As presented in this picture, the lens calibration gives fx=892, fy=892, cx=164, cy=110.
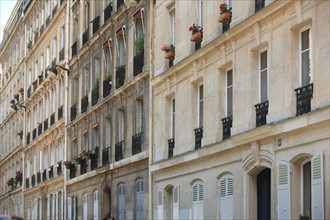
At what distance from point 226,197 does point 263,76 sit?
394cm

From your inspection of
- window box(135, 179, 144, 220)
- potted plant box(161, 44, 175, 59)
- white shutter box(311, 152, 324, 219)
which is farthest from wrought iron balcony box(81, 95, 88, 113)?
white shutter box(311, 152, 324, 219)

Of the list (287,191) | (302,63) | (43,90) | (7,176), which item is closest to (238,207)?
(287,191)

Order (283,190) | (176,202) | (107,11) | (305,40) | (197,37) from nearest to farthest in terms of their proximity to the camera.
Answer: (305,40), (283,190), (197,37), (176,202), (107,11)

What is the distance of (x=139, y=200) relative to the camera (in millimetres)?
33781

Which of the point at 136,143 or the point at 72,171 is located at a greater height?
the point at 136,143

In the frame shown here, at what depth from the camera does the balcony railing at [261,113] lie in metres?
22.8

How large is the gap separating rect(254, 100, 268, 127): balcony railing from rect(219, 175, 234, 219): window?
8.25ft

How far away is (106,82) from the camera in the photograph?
38.8 metres

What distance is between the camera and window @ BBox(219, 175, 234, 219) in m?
25.0

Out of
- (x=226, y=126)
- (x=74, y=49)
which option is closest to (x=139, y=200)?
(x=226, y=126)

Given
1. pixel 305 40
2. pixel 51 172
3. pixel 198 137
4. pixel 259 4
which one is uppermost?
pixel 259 4

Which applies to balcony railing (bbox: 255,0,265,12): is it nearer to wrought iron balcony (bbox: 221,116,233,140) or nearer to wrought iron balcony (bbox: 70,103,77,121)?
wrought iron balcony (bbox: 221,116,233,140)

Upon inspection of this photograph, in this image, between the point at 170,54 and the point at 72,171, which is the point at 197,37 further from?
the point at 72,171

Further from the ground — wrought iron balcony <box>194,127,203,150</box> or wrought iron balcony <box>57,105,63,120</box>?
wrought iron balcony <box>57,105,63,120</box>
